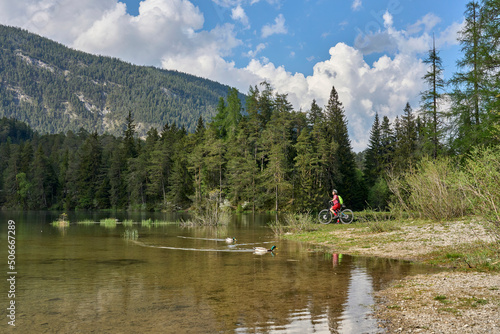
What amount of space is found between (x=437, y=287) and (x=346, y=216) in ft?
64.3

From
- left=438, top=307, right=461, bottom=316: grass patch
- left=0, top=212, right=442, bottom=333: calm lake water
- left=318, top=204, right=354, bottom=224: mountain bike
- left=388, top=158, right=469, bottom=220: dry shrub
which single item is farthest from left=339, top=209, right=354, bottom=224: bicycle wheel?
left=438, top=307, right=461, bottom=316: grass patch

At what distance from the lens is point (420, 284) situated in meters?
11.0

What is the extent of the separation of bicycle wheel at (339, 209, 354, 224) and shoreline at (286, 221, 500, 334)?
8.27 metres

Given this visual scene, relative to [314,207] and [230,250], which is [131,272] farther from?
[314,207]

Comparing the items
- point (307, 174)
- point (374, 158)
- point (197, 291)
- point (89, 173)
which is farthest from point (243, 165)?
point (197, 291)

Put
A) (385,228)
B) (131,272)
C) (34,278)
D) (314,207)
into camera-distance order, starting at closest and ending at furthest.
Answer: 1. (34,278)
2. (131,272)
3. (385,228)
4. (314,207)

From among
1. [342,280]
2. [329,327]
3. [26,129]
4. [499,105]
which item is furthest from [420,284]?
[26,129]

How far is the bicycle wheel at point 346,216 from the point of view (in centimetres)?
2979

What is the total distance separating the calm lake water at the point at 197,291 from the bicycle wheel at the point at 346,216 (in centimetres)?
1074

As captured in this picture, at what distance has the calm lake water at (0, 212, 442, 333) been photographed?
8.28 metres

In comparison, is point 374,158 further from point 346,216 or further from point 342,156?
point 346,216

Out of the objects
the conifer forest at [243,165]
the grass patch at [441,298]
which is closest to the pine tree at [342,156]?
the conifer forest at [243,165]

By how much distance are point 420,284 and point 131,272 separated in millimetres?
9935

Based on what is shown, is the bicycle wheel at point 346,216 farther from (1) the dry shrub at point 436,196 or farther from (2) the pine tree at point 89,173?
(2) the pine tree at point 89,173
